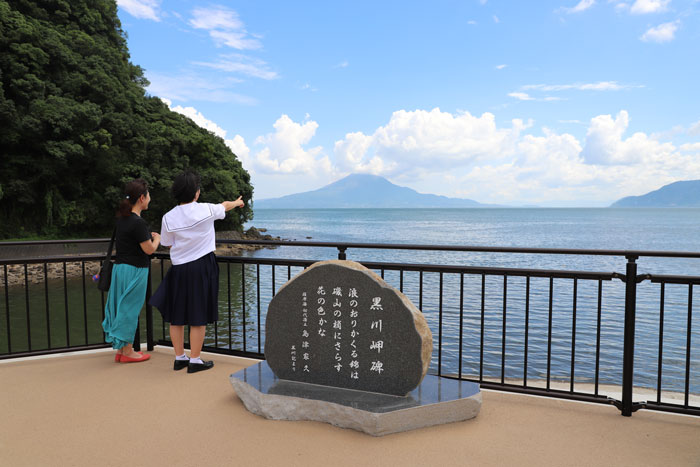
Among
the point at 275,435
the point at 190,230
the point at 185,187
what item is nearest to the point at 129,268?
the point at 190,230

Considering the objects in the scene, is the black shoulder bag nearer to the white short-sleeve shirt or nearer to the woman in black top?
the woman in black top

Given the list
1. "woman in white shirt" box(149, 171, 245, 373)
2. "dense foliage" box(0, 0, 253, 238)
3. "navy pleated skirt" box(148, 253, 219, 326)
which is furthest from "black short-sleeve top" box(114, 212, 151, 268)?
"dense foliage" box(0, 0, 253, 238)

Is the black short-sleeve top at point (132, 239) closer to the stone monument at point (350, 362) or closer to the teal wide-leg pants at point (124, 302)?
the teal wide-leg pants at point (124, 302)

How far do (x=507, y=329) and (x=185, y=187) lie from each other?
1143cm

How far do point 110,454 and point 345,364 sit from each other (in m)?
1.42

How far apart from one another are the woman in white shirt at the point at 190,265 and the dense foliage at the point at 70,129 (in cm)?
2231

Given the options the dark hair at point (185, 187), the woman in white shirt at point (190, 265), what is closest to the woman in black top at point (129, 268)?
the woman in white shirt at point (190, 265)

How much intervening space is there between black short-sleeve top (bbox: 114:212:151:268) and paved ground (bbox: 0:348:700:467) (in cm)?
102

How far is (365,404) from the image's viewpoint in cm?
280

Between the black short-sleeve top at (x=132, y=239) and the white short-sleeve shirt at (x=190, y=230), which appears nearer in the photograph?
the white short-sleeve shirt at (x=190, y=230)

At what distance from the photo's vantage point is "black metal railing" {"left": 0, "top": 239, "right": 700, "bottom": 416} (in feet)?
10.5

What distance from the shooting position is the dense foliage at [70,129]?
2153cm

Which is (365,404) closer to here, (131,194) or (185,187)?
(185,187)

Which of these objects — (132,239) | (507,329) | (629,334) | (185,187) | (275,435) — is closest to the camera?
(275,435)
